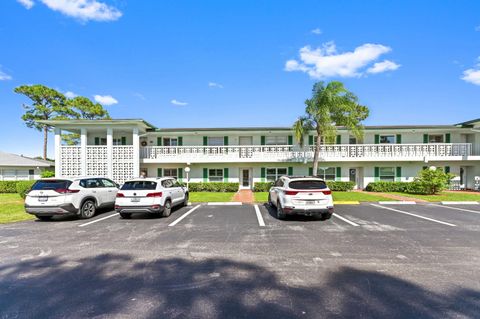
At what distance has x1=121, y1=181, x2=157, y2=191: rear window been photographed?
8.77 meters

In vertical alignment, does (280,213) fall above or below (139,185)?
below

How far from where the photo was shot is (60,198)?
839 cm

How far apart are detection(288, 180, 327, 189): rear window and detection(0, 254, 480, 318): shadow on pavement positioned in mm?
4169

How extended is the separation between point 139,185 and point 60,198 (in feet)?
9.36

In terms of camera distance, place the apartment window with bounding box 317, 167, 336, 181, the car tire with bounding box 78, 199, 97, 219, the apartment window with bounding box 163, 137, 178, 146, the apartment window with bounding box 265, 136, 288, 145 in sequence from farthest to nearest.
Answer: the apartment window with bounding box 163, 137, 178, 146 < the apartment window with bounding box 265, 136, 288, 145 < the apartment window with bounding box 317, 167, 336, 181 < the car tire with bounding box 78, 199, 97, 219

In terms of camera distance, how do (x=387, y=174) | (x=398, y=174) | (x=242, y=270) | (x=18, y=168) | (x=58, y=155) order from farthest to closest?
(x=18, y=168) < (x=387, y=174) < (x=398, y=174) < (x=58, y=155) < (x=242, y=270)

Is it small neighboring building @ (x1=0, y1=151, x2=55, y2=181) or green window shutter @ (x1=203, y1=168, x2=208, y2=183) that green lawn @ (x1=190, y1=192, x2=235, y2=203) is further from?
small neighboring building @ (x1=0, y1=151, x2=55, y2=181)

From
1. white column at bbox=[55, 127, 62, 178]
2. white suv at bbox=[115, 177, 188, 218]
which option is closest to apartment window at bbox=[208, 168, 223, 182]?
white suv at bbox=[115, 177, 188, 218]

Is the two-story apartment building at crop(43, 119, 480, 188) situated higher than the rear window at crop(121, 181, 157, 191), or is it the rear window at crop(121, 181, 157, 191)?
the two-story apartment building at crop(43, 119, 480, 188)

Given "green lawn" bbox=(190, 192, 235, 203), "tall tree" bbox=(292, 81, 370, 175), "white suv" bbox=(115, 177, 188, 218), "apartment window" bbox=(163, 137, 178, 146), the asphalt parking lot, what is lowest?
"green lawn" bbox=(190, 192, 235, 203)

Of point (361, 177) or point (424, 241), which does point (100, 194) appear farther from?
point (361, 177)

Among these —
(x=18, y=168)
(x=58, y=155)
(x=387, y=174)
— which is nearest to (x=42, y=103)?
(x=18, y=168)

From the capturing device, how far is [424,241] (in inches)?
235

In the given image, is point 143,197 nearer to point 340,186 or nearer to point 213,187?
point 213,187
